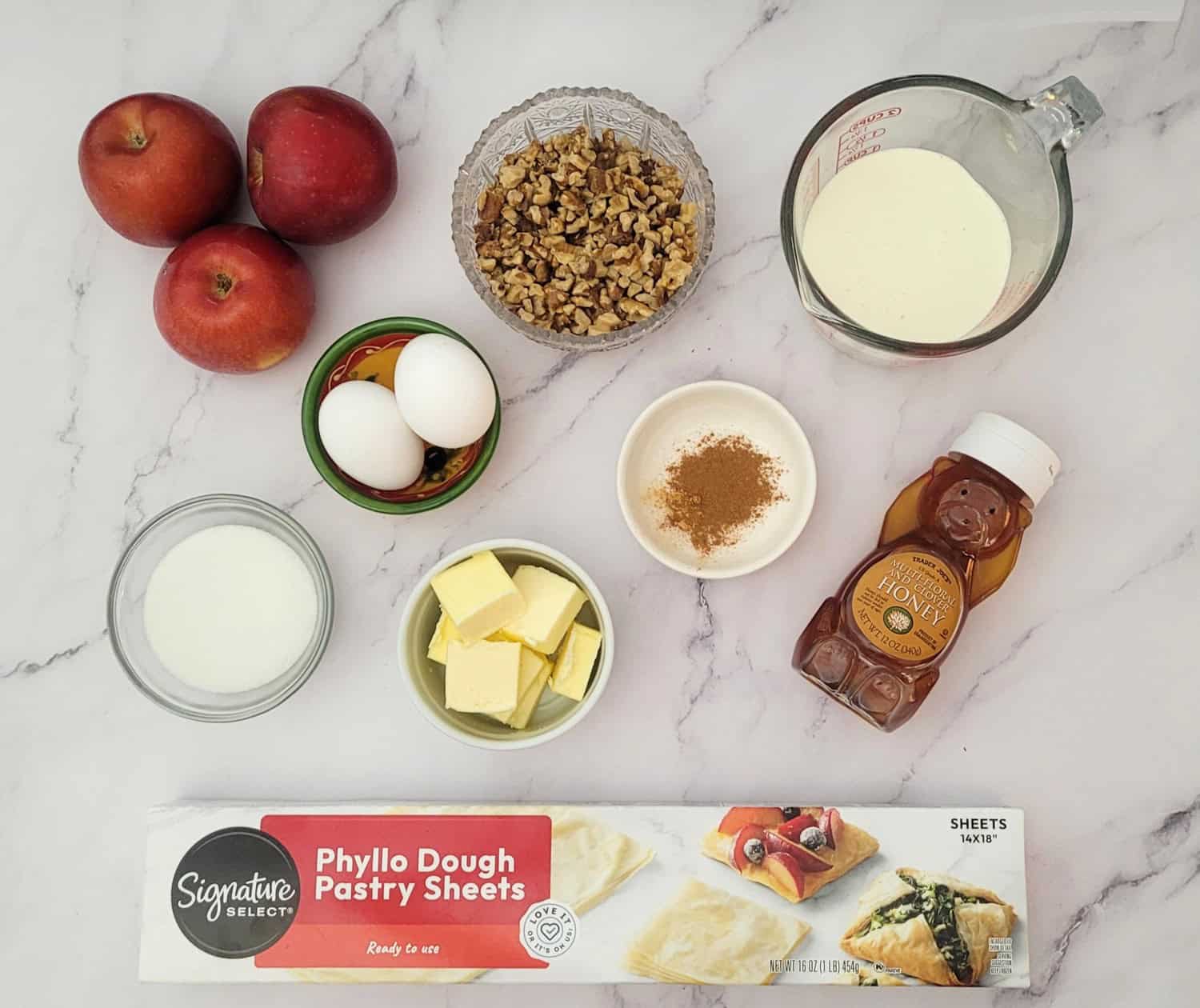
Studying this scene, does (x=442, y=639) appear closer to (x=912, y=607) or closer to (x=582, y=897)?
(x=582, y=897)

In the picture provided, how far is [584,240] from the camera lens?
1.00m

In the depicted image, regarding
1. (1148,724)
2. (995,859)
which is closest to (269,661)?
(995,859)

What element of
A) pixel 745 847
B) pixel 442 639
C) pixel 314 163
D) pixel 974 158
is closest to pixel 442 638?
pixel 442 639

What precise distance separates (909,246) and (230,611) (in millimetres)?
708

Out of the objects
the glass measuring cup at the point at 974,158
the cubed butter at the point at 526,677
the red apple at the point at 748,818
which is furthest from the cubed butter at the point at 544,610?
the glass measuring cup at the point at 974,158

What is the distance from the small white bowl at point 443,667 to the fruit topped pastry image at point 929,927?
1.03 feet

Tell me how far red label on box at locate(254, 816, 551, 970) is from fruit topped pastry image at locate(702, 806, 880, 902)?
0.17 m

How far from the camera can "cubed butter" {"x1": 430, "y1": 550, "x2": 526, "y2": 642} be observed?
3.08 feet

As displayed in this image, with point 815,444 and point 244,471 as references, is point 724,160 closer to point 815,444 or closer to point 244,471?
point 815,444

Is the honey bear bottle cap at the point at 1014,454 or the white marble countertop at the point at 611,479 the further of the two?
the white marble countertop at the point at 611,479

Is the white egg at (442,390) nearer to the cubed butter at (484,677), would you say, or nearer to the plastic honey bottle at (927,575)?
the cubed butter at (484,677)

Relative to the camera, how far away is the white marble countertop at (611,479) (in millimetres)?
1032

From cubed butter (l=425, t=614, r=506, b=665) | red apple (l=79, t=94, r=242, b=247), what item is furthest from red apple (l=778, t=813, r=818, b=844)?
red apple (l=79, t=94, r=242, b=247)
